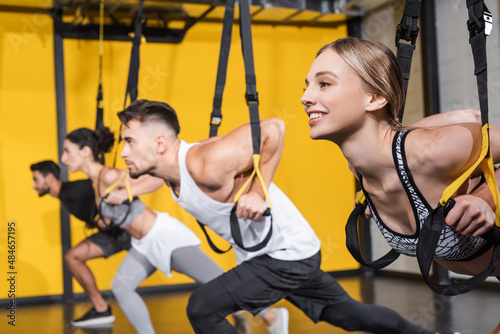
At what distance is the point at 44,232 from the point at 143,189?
1862mm

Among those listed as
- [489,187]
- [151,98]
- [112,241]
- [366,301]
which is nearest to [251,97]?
[489,187]

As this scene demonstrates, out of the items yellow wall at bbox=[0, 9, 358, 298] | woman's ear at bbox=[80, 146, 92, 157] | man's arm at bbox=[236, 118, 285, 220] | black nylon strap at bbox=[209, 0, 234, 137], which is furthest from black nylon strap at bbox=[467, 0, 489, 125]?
yellow wall at bbox=[0, 9, 358, 298]

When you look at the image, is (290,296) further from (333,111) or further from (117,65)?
(117,65)

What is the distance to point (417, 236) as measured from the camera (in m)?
1.40

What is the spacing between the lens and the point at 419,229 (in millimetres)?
1375

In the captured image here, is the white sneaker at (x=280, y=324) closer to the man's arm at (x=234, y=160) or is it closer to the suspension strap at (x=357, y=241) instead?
the man's arm at (x=234, y=160)

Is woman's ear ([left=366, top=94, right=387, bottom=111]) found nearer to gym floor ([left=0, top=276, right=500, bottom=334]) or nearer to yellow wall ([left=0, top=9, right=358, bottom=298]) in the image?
gym floor ([left=0, top=276, right=500, bottom=334])

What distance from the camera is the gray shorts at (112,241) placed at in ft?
13.6

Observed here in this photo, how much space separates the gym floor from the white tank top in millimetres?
1257

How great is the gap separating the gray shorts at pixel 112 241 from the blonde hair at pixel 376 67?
120 inches

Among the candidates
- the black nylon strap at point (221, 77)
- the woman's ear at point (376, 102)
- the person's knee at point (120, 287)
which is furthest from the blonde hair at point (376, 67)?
the person's knee at point (120, 287)

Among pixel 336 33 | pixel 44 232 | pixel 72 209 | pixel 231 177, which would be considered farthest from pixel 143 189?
pixel 336 33

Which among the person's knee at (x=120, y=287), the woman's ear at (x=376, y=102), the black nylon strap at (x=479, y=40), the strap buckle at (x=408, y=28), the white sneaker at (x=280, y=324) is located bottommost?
the white sneaker at (x=280, y=324)

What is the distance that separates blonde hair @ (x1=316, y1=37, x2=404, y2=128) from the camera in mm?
1362
